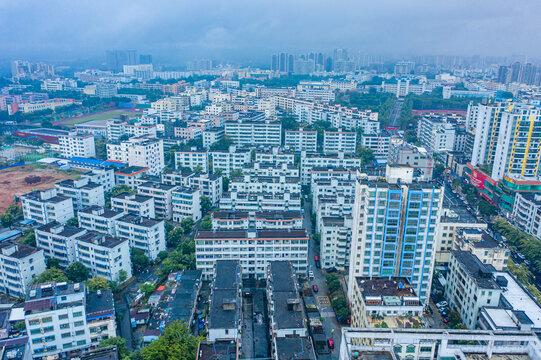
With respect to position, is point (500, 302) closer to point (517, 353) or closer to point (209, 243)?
point (517, 353)

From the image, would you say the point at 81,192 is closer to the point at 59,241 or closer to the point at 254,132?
the point at 59,241

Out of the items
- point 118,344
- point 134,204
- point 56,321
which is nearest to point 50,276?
point 56,321

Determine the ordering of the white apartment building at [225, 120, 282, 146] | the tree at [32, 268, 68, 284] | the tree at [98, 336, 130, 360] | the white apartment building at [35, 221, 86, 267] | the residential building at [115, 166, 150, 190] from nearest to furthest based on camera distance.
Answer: the tree at [98, 336, 130, 360]
the tree at [32, 268, 68, 284]
the white apartment building at [35, 221, 86, 267]
the residential building at [115, 166, 150, 190]
the white apartment building at [225, 120, 282, 146]

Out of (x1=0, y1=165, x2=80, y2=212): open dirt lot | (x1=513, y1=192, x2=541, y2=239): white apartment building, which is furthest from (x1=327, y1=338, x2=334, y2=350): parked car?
(x1=0, y1=165, x2=80, y2=212): open dirt lot

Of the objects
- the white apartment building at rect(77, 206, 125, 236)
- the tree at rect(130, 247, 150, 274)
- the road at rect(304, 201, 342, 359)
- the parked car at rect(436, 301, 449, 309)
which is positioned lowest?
the road at rect(304, 201, 342, 359)

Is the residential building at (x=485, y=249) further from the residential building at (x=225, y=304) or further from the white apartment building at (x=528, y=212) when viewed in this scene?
the residential building at (x=225, y=304)

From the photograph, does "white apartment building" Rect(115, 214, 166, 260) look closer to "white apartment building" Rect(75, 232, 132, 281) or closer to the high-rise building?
"white apartment building" Rect(75, 232, 132, 281)

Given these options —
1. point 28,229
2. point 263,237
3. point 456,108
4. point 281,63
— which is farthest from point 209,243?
point 281,63
